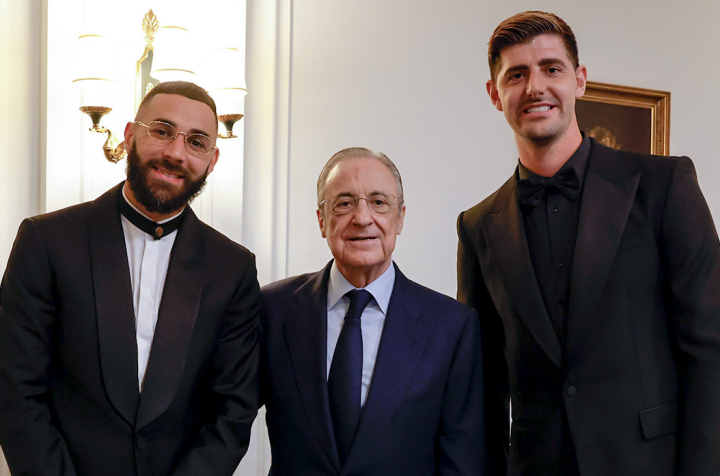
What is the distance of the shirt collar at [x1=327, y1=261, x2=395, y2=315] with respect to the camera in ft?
6.71

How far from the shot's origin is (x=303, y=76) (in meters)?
3.51

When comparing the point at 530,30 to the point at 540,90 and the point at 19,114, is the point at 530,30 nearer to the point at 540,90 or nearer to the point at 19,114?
the point at 540,90

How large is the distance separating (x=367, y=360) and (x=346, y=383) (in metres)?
0.10

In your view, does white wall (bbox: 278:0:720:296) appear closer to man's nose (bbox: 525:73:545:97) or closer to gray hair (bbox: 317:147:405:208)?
gray hair (bbox: 317:147:405:208)

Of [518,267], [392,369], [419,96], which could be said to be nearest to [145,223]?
[392,369]

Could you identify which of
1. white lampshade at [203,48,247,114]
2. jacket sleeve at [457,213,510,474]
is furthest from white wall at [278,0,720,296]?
jacket sleeve at [457,213,510,474]

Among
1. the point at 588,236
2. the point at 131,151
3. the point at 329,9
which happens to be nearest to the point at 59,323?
the point at 131,151

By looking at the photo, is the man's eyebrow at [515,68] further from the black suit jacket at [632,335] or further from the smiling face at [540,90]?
the black suit jacket at [632,335]

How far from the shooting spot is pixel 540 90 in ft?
6.59

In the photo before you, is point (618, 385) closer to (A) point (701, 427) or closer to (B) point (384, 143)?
(A) point (701, 427)

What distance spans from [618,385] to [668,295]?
27 centimetres

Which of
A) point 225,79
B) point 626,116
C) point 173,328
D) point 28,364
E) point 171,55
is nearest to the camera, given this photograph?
point 28,364

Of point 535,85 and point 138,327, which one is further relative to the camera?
point 535,85

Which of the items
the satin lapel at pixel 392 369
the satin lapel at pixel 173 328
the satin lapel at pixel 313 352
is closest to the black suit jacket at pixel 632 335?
the satin lapel at pixel 392 369
